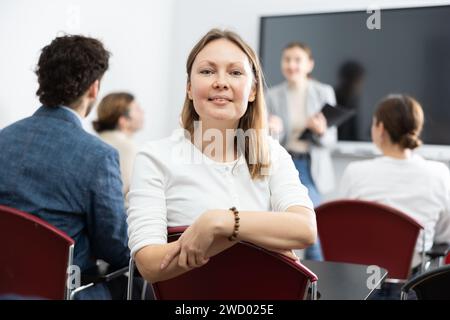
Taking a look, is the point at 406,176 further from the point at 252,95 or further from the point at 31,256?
the point at 31,256

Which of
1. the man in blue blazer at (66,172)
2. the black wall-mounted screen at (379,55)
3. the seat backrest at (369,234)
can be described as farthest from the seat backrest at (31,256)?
the black wall-mounted screen at (379,55)

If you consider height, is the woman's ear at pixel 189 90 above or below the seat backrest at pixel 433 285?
above

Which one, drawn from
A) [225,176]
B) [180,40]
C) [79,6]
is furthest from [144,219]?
[180,40]

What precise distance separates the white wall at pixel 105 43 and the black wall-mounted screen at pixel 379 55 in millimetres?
1008

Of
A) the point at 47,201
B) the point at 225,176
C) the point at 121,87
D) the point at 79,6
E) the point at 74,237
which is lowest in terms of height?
the point at 74,237

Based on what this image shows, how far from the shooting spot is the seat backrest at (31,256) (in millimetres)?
1376

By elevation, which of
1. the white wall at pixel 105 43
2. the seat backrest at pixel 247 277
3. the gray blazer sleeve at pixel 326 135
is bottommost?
the seat backrest at pixel 247 277

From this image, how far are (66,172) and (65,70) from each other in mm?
350

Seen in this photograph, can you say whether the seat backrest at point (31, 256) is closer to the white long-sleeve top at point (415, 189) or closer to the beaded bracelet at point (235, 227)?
the beaded bracelet at point (235, 227)

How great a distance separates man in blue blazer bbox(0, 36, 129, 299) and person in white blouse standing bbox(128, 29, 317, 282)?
0.54 m

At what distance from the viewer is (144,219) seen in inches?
41.8
